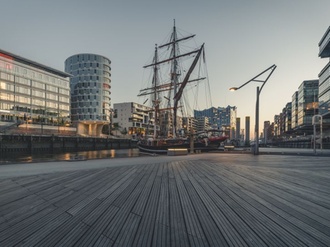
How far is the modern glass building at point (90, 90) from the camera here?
327 feet

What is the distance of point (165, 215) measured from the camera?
12.5 ft

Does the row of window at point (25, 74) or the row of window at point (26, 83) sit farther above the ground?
the row of window at point (25, 74)

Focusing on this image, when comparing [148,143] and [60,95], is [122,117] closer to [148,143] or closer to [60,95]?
[60,95]

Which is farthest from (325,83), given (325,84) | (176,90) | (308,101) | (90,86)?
(90,86)

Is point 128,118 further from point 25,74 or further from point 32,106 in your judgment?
point 25,74

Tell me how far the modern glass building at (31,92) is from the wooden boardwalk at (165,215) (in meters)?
75.6

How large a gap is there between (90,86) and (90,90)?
2007mm


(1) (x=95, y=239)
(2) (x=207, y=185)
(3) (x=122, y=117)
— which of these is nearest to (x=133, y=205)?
(1) (x=95, y=239)

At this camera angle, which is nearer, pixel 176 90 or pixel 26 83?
pixel 176 90

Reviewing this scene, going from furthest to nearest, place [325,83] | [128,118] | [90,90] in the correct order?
[128,118], [90,90], [325,83]

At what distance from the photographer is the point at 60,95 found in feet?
313

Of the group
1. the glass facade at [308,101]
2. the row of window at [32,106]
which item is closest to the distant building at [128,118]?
the row of window at [32,106]

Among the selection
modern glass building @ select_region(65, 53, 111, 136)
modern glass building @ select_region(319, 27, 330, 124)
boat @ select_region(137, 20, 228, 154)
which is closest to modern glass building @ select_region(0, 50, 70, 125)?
modern glass building @ select_region(65, 53, 111, 136)

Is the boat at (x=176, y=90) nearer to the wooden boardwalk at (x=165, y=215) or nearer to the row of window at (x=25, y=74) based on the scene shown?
the wooden boardwalk at (x=165, y=215)
